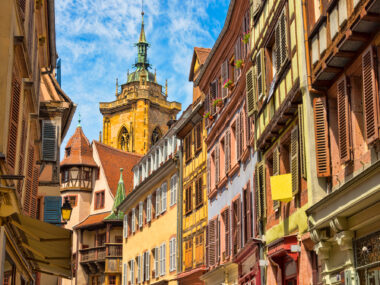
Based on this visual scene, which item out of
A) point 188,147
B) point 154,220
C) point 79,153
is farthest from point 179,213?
point 79,153

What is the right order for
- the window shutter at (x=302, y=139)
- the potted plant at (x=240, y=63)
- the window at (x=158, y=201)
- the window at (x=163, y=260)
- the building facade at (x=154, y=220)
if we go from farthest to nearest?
the window at (x=158, y=201) < the window at (x=163, y=260) < the building facade at (x=154, y=220) < the potted plant at (x=240, y=63) < the window shutter at (x=302, y=139)

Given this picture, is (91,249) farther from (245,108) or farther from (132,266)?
(245,108)

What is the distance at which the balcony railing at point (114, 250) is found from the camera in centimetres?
5241

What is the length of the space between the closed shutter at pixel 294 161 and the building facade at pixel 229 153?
4730 mm

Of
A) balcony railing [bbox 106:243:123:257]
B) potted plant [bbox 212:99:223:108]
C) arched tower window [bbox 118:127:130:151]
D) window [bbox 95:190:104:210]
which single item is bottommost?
balcony railing [bbox 106:243:123:257]

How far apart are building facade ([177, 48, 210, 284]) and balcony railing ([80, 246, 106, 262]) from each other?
21119 millimetres

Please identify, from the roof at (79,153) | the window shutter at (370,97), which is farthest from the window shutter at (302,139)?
the roof at (79,153)

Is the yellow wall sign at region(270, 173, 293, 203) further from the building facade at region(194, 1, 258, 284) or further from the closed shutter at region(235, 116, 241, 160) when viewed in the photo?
the closed shutter at region(235, 116, 241, 160)

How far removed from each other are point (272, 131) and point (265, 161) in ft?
5.03

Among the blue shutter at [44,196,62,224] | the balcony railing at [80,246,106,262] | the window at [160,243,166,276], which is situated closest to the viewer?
the blue shutter at [44,196,62,224]

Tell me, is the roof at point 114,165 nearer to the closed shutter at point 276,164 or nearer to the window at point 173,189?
the window at point 173,189

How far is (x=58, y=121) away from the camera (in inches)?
959

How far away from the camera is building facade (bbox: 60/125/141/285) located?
2120 inches

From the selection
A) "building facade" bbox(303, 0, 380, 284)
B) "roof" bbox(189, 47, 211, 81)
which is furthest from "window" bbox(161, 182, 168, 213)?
"building facade" bbox(303, 0, 380, 284)
